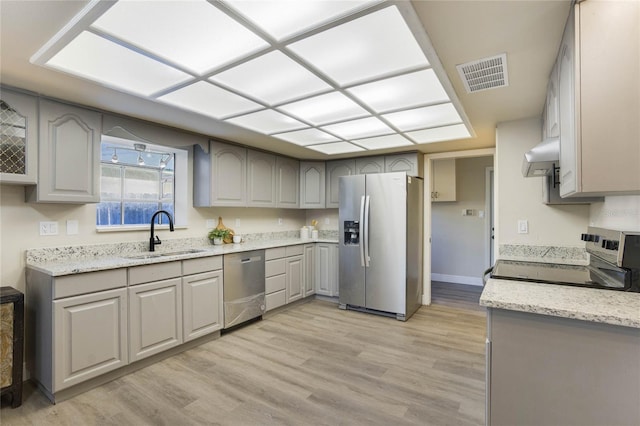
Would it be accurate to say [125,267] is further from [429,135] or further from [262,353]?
[429,135]

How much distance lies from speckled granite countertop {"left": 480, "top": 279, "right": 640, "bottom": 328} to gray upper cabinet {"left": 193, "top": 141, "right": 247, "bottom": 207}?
2.91 m

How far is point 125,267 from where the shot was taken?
2.40 m

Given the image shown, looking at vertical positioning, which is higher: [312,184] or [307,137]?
[307,137]

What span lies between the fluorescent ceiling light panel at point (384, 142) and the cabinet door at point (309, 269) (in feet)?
5.53

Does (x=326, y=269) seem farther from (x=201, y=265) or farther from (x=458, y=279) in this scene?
(x=458, y=279)

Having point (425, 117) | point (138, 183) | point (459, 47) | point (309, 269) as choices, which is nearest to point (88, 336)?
point (138, 183)

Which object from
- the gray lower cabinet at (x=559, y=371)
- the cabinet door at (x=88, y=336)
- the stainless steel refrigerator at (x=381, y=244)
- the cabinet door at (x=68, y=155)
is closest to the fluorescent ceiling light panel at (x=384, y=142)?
the stainless steel refrigerator at (x=381, y=244)

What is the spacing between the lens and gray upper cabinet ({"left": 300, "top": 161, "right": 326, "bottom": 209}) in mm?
4934

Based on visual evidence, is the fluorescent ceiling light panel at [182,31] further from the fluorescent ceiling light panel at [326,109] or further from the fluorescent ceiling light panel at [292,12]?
the fluorescent ceiling light panel at [326,109]

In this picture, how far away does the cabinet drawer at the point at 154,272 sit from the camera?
96.9 inches

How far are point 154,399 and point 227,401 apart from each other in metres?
0.51

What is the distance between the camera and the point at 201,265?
301cm

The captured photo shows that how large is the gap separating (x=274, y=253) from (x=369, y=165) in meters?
1.89

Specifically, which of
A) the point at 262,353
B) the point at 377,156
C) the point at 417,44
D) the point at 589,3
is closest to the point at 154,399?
the point at 262,353
